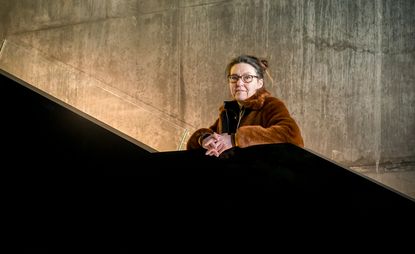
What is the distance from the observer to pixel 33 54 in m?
4.97

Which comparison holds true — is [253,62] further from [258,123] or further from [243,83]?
[258,123]

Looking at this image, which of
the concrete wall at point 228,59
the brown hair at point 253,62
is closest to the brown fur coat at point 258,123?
the brown hair at point 253,62

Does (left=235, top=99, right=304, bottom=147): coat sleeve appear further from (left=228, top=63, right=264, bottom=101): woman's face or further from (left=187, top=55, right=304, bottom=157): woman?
(left=228, top=63, right=264, bottom=101): woman's face

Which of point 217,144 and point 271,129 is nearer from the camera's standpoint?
point 217,144

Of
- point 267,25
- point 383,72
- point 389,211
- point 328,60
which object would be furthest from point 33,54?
point 389,211

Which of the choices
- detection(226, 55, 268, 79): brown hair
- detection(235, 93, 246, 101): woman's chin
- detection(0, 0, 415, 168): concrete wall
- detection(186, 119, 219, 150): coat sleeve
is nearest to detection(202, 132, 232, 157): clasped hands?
detection(186, 119, 219, 150): coat sleeve

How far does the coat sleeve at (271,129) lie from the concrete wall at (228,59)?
0.92 metres

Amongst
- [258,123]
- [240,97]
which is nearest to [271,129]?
[258,123]

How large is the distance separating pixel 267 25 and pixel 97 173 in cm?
283

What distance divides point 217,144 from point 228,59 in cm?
274

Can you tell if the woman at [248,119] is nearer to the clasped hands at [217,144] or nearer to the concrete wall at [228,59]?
the clasped hands at [217,144]

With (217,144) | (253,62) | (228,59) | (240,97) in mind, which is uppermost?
(228,59)

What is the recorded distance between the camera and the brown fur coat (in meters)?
2.56

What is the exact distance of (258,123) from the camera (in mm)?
2850
